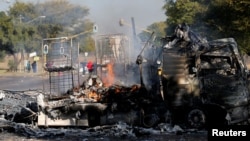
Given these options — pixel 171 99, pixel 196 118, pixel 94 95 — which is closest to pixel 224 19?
pixel 94 95

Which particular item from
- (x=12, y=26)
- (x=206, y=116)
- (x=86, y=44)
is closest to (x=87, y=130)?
(x=206, y=116)

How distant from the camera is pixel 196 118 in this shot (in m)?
10.1

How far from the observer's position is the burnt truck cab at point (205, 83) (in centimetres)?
988

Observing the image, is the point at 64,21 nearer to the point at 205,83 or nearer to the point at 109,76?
the point at 109,76

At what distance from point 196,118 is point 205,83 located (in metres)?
0.82

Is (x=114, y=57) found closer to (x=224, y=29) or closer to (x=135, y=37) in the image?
(x=135, y=37)

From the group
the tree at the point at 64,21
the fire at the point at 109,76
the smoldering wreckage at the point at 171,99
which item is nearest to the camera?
the smoldering wreckage at the point at 171,99

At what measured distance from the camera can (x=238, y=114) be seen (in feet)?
32.3

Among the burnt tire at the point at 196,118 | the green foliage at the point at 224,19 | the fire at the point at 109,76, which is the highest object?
the green foliage at the point at 224,19

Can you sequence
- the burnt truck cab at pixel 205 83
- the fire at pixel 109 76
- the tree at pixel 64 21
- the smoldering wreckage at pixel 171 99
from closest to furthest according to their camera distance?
the burnt truck cab at pixel 205 83
the smoldering wreckage at pixel 171 99
the fire at pixel 109 76
the tree at pixel 64 21

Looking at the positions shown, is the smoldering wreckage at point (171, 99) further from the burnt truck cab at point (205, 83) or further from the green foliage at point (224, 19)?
the green foliage at point (224, 19)

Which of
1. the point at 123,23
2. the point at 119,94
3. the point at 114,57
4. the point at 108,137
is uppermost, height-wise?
the point at 123,23

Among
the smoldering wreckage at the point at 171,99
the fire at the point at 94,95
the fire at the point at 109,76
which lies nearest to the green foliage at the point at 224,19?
the fire at the point at 109,76

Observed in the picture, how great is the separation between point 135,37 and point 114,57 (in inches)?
37.9
